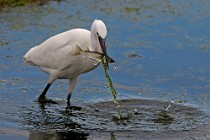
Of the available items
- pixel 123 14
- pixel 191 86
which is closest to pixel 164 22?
pixel 123 14

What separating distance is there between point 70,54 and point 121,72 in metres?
1.91

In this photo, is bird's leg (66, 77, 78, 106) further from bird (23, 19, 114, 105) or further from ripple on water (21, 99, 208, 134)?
ripple on water (21, 99, 208, 134)

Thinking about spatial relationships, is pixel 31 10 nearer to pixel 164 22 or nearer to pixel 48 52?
pixel 164 22

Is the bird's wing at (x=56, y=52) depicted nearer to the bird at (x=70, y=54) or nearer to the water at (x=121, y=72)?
the bird at (x=70, y=54)

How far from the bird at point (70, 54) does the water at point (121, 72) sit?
451 mm

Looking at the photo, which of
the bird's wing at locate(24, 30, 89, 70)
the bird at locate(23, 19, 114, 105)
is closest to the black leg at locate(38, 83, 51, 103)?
the bird at locate(23, 19, 114, 105)

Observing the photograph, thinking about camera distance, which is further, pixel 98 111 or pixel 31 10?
pixel 31 10

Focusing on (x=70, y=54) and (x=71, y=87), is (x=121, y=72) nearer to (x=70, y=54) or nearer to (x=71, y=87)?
(x=71, y=87)

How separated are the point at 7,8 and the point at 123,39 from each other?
2893 mm

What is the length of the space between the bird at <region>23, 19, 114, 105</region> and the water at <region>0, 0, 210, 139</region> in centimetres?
45

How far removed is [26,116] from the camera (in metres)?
8.42

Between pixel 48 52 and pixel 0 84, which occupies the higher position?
pixel 48 52

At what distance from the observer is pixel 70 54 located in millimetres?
8688

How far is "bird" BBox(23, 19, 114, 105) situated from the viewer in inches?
326
